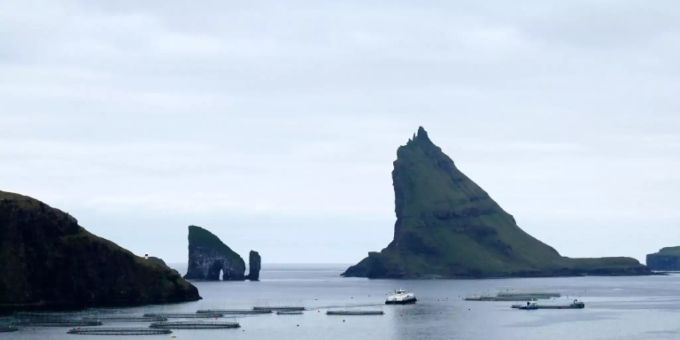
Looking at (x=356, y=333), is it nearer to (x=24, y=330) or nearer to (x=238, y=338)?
(x=238, y=338)

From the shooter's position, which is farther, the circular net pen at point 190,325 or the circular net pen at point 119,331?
the circular net pen at point 190,325

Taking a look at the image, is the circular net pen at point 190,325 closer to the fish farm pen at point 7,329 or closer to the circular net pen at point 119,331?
the circular net pen at point 119,331

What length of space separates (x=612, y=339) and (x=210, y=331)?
66753 mm

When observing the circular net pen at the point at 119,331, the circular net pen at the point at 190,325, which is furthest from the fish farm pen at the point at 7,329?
the circular net pen at the point at 190,325

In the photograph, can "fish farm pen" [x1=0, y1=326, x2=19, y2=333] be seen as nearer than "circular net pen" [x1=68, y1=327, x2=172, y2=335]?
No

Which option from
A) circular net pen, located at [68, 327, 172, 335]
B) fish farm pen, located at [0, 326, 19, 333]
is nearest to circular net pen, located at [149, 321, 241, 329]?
circular net pen, located at [68, 327, 172, 335]

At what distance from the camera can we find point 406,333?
7298 inches

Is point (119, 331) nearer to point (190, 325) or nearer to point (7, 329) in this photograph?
point (190, 325)

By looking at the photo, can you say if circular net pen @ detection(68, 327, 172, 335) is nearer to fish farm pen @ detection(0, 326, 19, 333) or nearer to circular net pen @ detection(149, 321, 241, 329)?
circular net pen @ detection(149, 321, 241, 329)

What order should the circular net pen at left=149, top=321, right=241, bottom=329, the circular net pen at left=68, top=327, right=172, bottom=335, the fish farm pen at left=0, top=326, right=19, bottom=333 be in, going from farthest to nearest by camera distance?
the circular net pen at left=149, top=321, right=241, bottom=329 → the fish farm pen at left=0, top=326, right=19, bottom=333 → the circular net pen at left=68, top=327, right=172, bottom=335

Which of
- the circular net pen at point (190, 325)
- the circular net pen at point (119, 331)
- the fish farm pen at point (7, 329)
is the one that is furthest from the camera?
the circular net pen at point (190, 325)

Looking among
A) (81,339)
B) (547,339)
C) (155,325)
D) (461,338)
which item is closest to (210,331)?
(155,325)

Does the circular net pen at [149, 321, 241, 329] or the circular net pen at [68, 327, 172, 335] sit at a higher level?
the circular net pen at [149, 321, 241, 329]

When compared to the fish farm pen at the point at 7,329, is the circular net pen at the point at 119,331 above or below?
below
